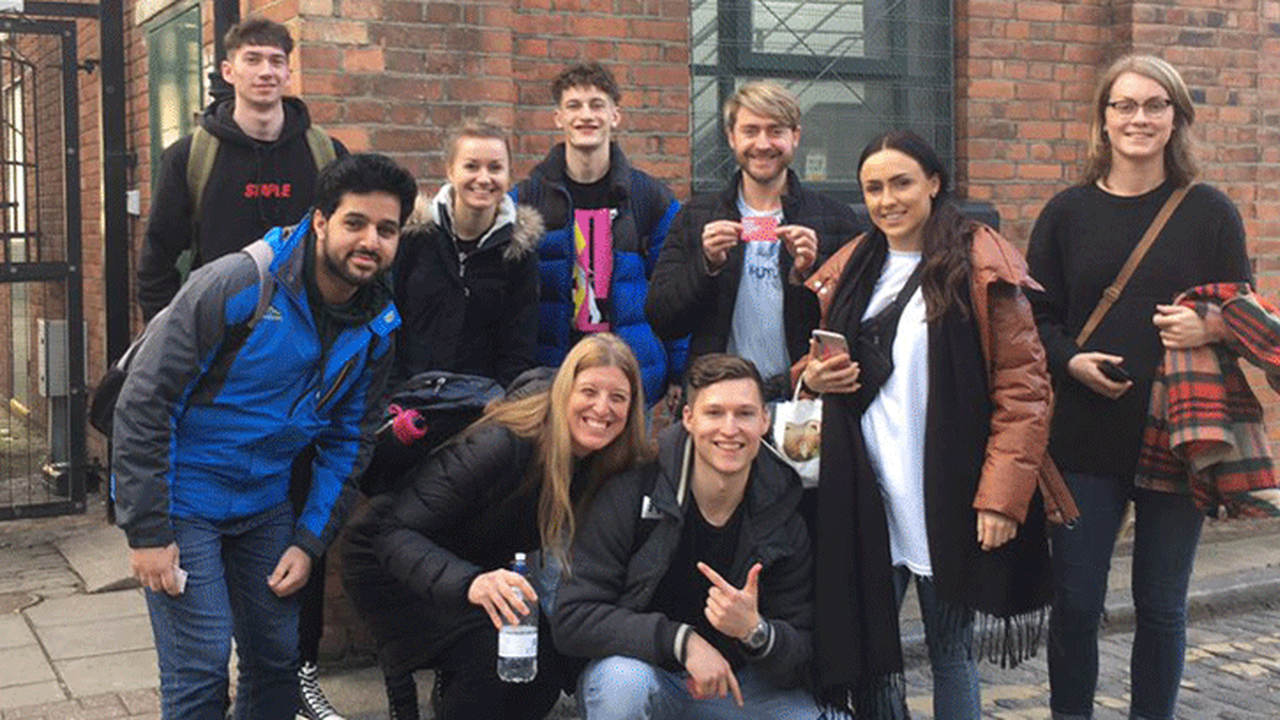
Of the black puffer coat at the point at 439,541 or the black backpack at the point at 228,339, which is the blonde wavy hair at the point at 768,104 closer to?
the black puffer coat at the point at 439,541

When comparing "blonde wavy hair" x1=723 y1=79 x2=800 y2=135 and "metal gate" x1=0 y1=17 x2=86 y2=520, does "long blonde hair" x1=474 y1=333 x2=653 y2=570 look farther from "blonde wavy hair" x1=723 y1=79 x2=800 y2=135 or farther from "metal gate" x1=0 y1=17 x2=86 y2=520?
"metal gate" x1=0 y1=17 x2=86 y2=520

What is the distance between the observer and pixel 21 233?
8055mm

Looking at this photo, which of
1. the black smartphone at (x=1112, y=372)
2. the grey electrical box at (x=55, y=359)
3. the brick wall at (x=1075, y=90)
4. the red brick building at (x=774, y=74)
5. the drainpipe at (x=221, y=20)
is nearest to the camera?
the black smartphone at (x=1112, y=372)

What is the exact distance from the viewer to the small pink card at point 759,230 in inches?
169

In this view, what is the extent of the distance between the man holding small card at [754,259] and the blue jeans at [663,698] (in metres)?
0.89

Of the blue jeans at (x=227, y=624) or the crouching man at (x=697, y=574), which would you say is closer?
the blue jeans at (x=227, y=624)

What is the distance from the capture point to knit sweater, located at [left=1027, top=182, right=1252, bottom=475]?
4.16 metres

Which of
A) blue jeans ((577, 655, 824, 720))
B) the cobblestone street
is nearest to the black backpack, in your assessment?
blue jeans ((577, 655, 824, 720))

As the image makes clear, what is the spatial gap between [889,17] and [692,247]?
2911 millimetres

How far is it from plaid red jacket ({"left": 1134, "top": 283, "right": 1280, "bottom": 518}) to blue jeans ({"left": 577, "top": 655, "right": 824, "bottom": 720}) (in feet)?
4.11

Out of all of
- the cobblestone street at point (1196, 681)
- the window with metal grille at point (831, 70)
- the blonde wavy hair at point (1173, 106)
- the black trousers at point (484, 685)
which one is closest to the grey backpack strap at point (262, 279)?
the black trousers at point (484, 685)

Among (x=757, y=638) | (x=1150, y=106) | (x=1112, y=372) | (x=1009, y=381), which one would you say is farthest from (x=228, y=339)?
(x=1150, y=106)

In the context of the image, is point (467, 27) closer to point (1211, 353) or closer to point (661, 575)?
point (661, 575)

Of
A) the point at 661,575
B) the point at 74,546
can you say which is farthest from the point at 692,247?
the point at 74,546
